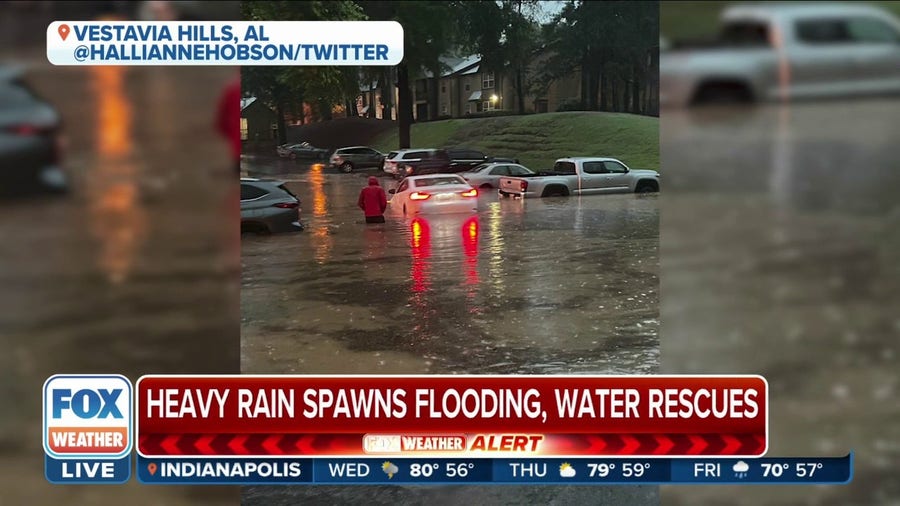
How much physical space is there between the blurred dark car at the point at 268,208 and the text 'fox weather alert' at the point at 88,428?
0.90 metres

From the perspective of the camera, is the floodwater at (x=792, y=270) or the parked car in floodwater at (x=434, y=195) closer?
the floodwater at (x=792, y=270)

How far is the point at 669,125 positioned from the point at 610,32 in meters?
0.54

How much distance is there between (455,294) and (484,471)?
81 cm

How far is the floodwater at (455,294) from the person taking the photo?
3.50m

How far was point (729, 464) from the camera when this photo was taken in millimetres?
3195

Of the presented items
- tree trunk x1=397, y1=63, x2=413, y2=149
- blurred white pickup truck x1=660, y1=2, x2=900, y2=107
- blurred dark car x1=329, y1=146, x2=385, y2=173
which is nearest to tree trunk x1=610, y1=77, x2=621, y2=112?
blurred white pickup truck x1=660, y1=2, x2=900, y2=107

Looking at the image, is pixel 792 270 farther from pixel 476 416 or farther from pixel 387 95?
pixel 387 95

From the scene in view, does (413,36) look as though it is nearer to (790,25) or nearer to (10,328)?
(790,25)

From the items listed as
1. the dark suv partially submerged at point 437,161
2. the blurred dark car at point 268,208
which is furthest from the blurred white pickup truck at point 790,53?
the blurred dark car at point 268,208

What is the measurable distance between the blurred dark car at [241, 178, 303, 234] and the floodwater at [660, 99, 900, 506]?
5.76 ft

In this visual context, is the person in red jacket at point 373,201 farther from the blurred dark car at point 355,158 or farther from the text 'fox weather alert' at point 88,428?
the text 'fox weather alert' at point 88,428

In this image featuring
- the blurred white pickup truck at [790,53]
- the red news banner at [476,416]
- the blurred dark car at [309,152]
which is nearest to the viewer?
the blurred white pickup truck at [790,53]

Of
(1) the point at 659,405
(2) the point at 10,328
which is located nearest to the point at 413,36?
(1) the point at 659,405

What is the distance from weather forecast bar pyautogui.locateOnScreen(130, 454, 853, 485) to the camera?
10.4ft
